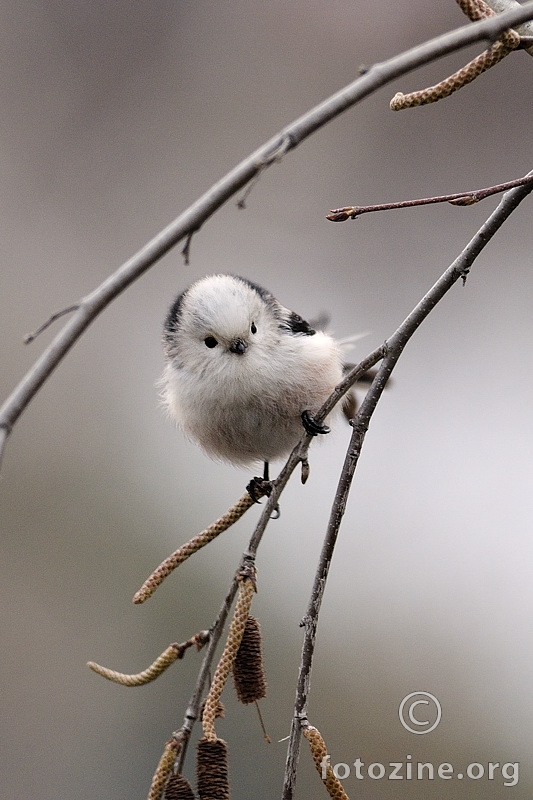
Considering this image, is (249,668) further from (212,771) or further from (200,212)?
(200,212)

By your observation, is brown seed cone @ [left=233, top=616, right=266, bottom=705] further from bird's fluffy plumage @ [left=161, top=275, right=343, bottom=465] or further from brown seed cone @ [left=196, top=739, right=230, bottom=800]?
bird's fluffy plumage @ [left=161, top=275, right=343, bottom=465]

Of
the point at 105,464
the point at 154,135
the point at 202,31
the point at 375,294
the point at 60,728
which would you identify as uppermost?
the point at 202,31

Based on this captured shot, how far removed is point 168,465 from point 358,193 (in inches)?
44.8

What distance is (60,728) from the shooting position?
2.40m

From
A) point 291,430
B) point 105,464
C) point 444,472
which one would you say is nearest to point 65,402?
point 105,464

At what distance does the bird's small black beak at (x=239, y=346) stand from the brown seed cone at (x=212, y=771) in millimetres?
702

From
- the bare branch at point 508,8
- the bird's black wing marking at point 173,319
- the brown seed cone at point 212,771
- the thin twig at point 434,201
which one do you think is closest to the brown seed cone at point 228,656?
the brown seed cone at point 212,771

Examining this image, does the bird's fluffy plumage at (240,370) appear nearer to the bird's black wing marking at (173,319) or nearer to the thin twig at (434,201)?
the bird's black wing marking at (173,319)

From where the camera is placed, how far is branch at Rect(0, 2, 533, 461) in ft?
1.34

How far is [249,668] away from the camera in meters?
0.79

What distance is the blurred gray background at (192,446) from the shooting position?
7.56 ft

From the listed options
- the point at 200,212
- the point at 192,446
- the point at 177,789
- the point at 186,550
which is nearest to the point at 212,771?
the point at 177,789

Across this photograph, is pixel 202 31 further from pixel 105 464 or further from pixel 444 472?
pixel 444 472

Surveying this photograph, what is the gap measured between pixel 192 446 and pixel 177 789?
212cm
